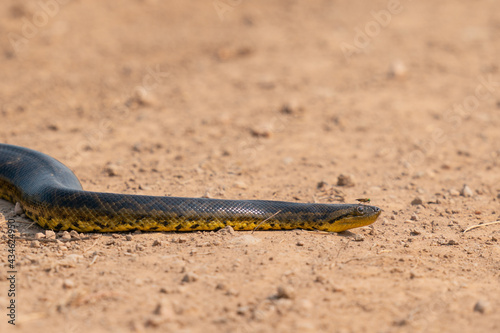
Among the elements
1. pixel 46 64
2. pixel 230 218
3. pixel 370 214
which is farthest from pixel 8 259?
pixel 46 64

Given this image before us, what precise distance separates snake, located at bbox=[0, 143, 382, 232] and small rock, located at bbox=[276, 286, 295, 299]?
1795 millimetres

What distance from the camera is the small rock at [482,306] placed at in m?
4.71

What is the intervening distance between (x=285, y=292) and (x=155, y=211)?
2.18 m

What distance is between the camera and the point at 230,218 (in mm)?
6512

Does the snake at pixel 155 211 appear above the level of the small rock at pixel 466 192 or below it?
below

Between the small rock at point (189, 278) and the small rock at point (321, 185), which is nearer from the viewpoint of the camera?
the small rock at point (189, 278)

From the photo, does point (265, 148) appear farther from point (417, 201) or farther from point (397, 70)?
point (397, 70)

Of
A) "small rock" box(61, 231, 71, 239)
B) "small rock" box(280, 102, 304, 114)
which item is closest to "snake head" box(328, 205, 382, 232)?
"small rock" box(61, 231, 71, 239)

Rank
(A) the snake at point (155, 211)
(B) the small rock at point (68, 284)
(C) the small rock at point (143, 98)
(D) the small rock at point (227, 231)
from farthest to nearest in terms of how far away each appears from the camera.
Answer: (C) the small rock at point (143, 98) < (D) the small rock at point (227, 231) < (A) the snake at point (155, 211) < (B) the small rock at point (68, 284)

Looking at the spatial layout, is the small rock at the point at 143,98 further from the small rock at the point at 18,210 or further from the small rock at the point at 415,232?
the small rock at the point at 415,232

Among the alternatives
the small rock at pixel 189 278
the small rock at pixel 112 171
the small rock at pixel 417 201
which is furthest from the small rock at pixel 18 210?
the small rock at pixel 417 201

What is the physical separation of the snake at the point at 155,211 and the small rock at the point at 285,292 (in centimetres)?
179

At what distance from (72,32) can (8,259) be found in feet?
32.6

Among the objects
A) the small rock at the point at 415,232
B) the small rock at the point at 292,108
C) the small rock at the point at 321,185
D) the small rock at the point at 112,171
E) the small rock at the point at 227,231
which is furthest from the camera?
the small rock at the point at 292,108
